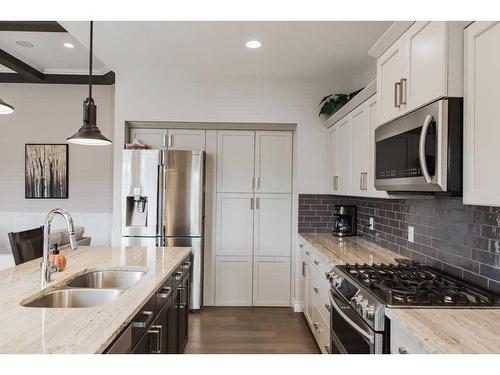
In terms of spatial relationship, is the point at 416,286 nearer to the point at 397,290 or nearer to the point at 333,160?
the point at 397,290

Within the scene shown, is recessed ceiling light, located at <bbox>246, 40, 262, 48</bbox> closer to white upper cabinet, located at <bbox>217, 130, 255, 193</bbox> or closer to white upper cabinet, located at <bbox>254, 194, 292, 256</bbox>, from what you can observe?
white upper cabinet, located at <bbox>217, 130, 255, 193</bbox>

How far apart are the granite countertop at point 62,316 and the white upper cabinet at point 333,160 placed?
2041mm

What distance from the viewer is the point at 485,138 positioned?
141cm

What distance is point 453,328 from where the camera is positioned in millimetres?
1291

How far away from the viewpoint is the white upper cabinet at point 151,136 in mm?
4285

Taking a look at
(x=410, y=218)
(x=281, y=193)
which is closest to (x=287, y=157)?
(x=281, y=193)

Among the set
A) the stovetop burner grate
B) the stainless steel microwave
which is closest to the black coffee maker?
the stovetop burner grate

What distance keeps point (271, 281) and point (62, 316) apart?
3099mm

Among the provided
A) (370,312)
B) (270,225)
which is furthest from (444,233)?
(270,225)

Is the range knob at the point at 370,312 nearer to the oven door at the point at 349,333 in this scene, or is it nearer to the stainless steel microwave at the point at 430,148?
the oven door at the point at 349,333

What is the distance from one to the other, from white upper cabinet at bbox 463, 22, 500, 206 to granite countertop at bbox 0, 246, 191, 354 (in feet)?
4.89

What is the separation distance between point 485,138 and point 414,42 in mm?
769

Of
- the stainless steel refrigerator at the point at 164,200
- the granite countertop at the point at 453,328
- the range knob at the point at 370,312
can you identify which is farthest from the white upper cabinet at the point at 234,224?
the granite countertop at the point at 453,328
